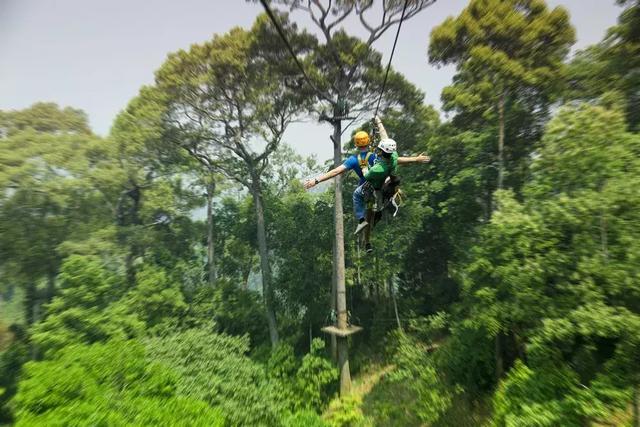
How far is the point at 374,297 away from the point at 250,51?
17.6m

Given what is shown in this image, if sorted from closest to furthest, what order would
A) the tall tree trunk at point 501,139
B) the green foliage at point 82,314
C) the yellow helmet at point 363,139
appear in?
the yellow helmet at point 363,139
the tall tree trunk at point 501,139
the green foliage at point 82,314

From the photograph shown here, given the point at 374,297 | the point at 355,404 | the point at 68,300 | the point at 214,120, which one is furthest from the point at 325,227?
the point at 68,300

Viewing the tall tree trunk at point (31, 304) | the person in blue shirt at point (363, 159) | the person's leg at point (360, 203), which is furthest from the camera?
the tall tree trunk at point (31, 304)

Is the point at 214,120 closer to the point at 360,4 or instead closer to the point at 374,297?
the point at 360,4

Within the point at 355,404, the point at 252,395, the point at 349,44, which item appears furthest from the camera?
the point at 349,44

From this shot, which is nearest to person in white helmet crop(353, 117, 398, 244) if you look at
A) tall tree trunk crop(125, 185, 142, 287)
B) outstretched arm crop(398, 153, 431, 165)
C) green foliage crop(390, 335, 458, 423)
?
outstretched arm crop(398, 153, 431, 165)

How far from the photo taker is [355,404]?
1196cm

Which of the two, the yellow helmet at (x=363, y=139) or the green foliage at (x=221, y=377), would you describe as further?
the green foliage at (x=221, y=377)

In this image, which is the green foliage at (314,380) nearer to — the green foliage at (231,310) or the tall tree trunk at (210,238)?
the green foliage at (231,310)

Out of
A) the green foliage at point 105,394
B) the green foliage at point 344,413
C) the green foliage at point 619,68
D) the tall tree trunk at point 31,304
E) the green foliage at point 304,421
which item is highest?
the green foliage at point 619,68

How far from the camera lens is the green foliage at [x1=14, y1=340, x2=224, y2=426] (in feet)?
25.8

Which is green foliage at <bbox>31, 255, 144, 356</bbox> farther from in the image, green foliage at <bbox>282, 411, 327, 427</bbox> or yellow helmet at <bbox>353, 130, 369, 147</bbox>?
yellow helmet at <bbox>353, 130, 369, 147</bbox>

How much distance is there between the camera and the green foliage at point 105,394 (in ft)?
25.8

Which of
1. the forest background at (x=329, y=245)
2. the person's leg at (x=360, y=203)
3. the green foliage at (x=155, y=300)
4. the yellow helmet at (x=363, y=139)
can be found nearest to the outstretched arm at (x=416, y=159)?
the yellow helmet at (x=363, y=139)
